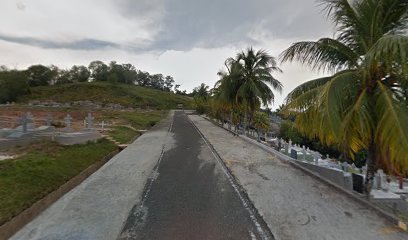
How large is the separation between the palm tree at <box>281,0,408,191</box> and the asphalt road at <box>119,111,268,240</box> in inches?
101

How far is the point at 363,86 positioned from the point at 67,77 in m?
139

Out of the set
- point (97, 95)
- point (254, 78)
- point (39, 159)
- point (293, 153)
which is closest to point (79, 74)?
point (97, 95)

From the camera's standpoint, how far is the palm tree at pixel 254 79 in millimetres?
18344

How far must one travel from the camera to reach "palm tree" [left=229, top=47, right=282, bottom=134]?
1834 centimetres

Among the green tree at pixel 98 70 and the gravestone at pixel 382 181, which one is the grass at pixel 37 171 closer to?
the gravestone at pixel 382 181

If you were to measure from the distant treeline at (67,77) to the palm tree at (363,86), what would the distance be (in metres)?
90.2

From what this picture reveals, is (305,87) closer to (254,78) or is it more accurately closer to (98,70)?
(254,78)

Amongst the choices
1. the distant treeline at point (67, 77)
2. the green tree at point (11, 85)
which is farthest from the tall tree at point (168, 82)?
the green tree at point (11, 85)

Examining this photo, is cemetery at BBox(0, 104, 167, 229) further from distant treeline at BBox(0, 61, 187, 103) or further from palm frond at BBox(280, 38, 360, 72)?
distant treeline at BBox(0, 61, 187, 103)

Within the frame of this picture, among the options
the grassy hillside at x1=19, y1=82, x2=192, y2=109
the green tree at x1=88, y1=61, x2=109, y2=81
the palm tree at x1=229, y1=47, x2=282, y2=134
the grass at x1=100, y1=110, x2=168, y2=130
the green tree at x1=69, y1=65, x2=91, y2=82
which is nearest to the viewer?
the palm tree at x1=229, y1=47, x2=282, y2=134

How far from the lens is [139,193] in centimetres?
700

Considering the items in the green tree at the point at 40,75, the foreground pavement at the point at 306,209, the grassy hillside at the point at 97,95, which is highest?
the green tree at the point at 40,75

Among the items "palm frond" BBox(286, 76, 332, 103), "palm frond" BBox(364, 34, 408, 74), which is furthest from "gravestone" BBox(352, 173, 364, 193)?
"palm frond" BBox(364, 34, 408, 74)

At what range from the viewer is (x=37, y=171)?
7988 mm
